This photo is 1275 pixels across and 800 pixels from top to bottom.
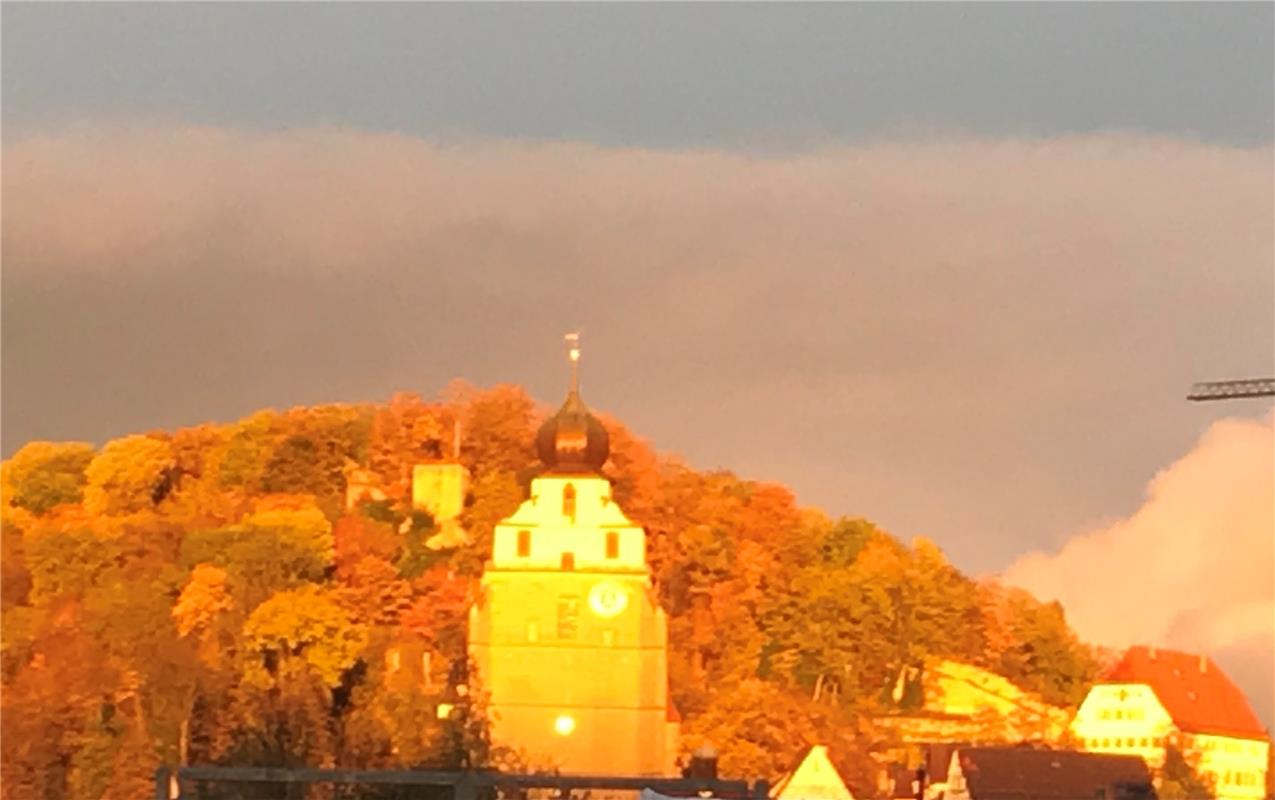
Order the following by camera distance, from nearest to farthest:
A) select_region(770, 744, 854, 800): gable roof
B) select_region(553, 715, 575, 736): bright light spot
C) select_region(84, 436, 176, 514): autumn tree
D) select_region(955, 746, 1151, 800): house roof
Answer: select_region(955, 746, 1151, 800): house roof → select_region(770, 744, 854, 800): gable roof → select_region(553, 715, 575, 736): bright light spot → select_region(84, 436, 176, 514): autumn tree

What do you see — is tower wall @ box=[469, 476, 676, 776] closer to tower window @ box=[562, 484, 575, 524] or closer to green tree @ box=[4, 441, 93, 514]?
tower window @ box=[562, 484, 575, 524]

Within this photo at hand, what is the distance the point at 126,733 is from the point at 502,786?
7147 centimetres

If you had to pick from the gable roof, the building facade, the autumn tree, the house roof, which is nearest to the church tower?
the gable roof

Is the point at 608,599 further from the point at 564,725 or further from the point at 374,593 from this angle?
the point at 374,593

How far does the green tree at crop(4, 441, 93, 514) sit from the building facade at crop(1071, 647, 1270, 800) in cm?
3556

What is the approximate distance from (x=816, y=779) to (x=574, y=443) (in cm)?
1660

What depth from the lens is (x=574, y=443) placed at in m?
126

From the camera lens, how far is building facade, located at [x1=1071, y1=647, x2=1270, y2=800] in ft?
436

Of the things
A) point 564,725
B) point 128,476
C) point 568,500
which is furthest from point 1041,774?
point 128,476

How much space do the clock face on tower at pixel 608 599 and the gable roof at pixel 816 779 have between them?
9185 millimetres

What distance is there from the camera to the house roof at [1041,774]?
110 meters

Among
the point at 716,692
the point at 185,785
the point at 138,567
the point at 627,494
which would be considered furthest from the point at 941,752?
the point at 185,785

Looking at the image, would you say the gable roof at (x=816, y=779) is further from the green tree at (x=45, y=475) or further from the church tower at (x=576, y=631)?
the green tree at (x=45, y=475)

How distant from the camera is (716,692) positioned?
121 metres
